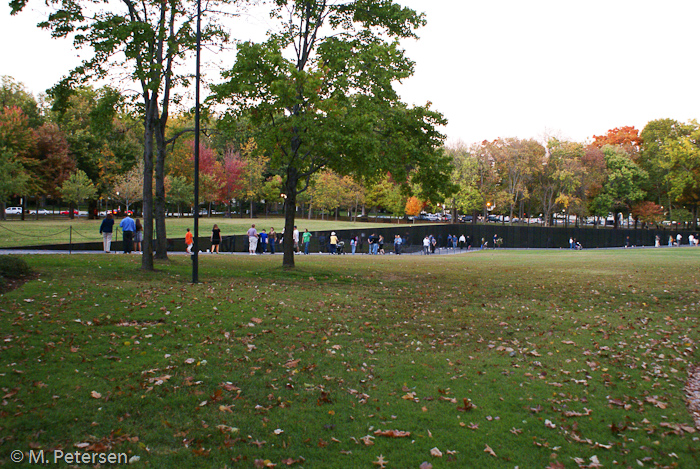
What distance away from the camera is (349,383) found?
24.0ft

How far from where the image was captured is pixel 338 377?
750 centimetres

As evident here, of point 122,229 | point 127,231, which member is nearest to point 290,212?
point 127,231

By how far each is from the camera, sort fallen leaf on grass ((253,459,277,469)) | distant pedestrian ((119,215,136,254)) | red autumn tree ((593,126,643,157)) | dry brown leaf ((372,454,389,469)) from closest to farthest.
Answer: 1. fallen leaf on grass ((253,459,277,469))
2. dry brown leaf ((372,454,389,469))
3. distant pedestrian ((119,215,136,254))
4. red autumn tree ((593,126,643,157))

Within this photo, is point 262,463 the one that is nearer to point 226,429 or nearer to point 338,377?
point 226,429

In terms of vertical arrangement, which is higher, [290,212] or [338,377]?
[290,212]

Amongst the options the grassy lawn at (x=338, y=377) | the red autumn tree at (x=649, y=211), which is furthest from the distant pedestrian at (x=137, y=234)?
the red autumn tree at (x=649, y=211)

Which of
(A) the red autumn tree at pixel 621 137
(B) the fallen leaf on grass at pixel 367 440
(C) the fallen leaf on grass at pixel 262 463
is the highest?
(A) the red autumn tree at pixel 621 137

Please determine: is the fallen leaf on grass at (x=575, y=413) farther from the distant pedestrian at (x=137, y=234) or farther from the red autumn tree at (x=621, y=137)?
the red autumn tree at (x=621, y=137)

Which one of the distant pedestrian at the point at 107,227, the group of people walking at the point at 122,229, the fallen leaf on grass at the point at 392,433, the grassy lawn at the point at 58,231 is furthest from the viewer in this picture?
the grassy lawn at the point at 58,231

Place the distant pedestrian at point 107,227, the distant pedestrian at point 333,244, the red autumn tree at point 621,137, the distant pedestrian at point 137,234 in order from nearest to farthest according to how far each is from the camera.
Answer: the distant pedestrian at point 107,227 < the distant pedestrian at point 137,234 < the distant pedestrian at point 333,244 < the red autumn tree at point 621,137

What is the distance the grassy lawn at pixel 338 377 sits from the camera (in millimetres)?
5336

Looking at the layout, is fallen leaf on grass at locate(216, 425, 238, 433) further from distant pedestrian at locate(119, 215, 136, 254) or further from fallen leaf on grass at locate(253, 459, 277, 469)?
distant pedestrian at locate(119, 215, 136, 254)

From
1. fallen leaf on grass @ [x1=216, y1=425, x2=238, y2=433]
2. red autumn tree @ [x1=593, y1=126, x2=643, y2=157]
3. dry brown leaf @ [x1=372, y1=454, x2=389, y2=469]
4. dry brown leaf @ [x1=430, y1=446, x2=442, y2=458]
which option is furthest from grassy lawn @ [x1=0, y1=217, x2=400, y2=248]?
red autumn tree @ [x1=593, y1=126, x2=643, y2=157]

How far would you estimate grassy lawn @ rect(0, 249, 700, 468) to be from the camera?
17.5ft
